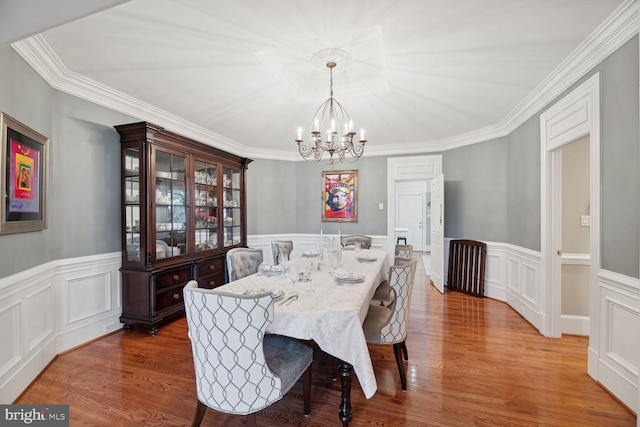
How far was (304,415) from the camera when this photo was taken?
6.16ft

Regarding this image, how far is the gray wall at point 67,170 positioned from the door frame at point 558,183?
4.25m

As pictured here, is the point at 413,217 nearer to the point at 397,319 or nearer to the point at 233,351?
the point at 397,319

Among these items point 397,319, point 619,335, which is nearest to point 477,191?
point 619,335

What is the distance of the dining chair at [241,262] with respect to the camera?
9.14 ft

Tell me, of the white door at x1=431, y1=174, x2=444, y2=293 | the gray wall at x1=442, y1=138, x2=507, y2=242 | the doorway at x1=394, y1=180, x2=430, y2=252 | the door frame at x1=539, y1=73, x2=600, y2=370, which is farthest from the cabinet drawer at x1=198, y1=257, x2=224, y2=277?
the doorway at x1=394, y1=180, x2=430, y2=252

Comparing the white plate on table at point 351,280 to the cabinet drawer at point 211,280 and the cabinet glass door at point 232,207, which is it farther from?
the cabinet glass door at point 232,207

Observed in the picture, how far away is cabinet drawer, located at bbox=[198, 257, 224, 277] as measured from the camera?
3.86m

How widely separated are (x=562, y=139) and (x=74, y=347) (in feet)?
16.6

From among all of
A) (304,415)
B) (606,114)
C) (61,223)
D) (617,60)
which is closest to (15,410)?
(61,223)

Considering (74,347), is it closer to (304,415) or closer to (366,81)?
(304,415)

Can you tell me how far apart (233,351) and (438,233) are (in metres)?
4.18

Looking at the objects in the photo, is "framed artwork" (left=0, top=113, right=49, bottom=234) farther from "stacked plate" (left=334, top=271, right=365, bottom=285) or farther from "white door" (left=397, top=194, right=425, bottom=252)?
"white door" (left=397, top=194, right=425, bottom=252)

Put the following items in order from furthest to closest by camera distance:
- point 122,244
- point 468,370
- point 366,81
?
point 122,244, point 366,81, point 468,370

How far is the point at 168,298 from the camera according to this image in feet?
11.0
